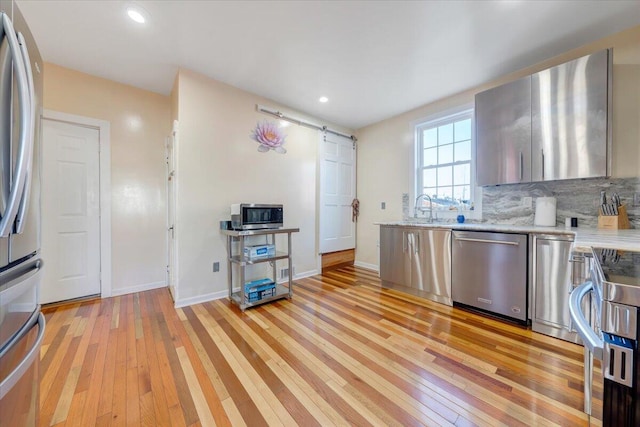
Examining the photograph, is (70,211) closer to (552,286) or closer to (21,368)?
(21,368)

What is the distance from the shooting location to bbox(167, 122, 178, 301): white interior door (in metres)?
2.71

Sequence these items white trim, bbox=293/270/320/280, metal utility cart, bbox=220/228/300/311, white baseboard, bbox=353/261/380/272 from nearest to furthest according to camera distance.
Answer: metal utility cart, bbox=220/228/300/311 < white trim, bbox=293/270/320/280 < white baseboard, bbox=353/261/380/272

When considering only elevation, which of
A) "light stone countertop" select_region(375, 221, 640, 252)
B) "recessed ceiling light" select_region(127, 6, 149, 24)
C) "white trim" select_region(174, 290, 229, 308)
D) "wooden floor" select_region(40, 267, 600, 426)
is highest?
"recessed ceiling light" select_region(127, 6, 149, 24)

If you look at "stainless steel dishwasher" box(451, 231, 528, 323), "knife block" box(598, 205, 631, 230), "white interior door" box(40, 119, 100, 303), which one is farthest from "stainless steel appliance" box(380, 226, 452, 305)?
"white interior door" box(40, 119, 100, 303)

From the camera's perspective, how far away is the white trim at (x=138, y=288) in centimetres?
294

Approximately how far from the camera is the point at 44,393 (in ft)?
4.52

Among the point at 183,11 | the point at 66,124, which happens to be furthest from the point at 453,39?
the point at 66,124

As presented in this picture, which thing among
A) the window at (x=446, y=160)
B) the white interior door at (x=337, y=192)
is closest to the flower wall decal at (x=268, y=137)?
the white interior door at (x=337, y=192)

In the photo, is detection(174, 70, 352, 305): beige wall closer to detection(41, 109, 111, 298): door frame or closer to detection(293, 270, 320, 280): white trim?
detection(293, 270, 320, 280): white trim

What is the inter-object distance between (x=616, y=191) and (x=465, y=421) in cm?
246

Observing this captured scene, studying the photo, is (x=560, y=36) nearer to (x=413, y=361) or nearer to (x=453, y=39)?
(x=453, y=39)

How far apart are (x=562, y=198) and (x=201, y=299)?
3.99m

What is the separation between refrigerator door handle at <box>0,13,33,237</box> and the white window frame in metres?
3.71

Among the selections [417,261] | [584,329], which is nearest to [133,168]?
[417,261]
